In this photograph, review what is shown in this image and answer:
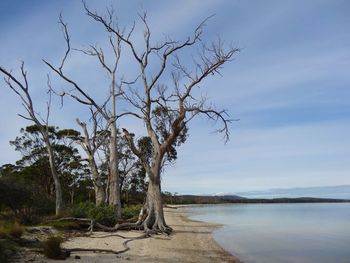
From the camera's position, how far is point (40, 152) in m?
44.0

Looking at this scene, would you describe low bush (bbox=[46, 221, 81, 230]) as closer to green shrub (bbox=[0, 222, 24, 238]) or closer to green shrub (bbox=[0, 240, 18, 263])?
green shrub (bbox=[0, 222, 24, 238])

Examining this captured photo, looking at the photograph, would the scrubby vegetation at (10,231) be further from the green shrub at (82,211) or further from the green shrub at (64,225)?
the green shrub at (82,211)

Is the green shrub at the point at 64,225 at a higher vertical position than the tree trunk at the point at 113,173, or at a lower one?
lower

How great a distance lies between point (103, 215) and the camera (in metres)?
21.0

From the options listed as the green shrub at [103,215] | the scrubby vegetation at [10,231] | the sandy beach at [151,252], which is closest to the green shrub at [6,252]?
the sandy beach at [151,252]

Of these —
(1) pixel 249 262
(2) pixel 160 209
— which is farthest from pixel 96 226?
(1) pixel 249 262

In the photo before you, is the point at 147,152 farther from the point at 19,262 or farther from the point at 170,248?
the point at 19,262

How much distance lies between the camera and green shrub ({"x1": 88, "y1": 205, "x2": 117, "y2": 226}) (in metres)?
20.5

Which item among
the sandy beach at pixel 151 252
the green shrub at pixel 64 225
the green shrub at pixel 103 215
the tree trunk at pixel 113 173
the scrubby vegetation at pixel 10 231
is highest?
the tree trunk at pixel 113 173

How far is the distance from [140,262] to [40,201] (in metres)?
12.7

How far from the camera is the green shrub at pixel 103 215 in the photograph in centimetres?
2053

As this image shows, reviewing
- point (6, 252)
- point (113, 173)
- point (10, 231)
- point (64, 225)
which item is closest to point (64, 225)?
point (64, 225)

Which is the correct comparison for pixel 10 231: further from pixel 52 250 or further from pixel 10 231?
pixel 52 250

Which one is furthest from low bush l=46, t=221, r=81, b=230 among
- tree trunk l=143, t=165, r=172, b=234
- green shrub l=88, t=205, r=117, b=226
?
tree trunk l=143, t=165, r=172, b=234
